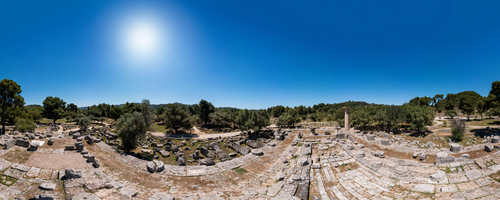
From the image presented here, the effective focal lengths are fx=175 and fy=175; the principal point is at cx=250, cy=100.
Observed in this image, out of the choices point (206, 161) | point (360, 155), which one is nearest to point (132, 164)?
point (206, 161)

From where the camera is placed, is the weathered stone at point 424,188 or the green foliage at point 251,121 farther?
the green foliage at point 251,121

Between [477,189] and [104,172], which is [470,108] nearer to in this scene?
[477,189]

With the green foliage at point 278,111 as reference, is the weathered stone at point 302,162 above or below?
below

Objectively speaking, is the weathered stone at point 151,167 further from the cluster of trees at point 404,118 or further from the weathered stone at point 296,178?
the cluster of trees at point 404,118

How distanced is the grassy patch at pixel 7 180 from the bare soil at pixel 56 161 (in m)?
1.72

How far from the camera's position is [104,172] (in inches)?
439

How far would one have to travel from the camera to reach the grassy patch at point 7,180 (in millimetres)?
8259

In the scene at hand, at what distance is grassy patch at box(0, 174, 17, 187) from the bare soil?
1.72 metres

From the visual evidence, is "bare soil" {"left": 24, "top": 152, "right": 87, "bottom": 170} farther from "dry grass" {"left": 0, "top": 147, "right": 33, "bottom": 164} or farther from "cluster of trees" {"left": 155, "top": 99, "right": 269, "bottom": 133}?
"cluster of trees" {"left": 155, "top": 99, "right": 269, "bottom": 133}

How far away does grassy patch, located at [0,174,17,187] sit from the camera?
826 cm

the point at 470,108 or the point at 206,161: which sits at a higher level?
the point at 470,108

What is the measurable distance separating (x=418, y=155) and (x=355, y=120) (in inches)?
792

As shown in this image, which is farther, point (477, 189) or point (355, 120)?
point (355, 120)

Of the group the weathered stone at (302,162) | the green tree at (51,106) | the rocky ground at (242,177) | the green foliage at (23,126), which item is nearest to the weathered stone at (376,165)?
the rocky ground at (242,177)
